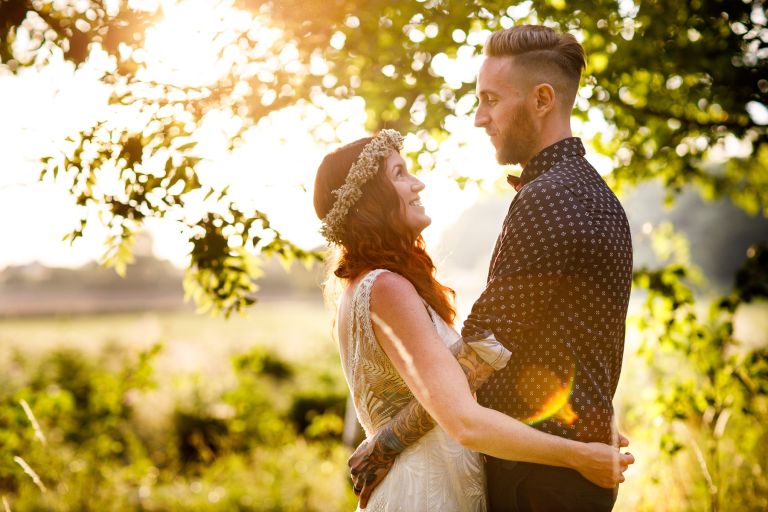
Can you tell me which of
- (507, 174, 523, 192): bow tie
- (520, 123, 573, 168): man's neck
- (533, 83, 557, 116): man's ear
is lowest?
(507, 174, 523, 192): bow tie

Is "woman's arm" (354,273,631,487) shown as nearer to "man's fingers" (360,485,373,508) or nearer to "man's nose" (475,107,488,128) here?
"man's fingers" (360,485,373,508)

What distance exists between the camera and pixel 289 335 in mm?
21219

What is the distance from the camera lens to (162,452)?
834 cm

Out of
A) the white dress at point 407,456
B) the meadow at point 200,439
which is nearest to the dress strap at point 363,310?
the white dress at point 407,456

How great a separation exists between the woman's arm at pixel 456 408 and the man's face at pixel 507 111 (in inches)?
28.0

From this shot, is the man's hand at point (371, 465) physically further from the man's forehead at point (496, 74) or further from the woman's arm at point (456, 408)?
the man's forehead at point (496, 74)

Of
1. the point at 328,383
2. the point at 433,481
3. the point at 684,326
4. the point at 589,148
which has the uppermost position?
the point at 589,148

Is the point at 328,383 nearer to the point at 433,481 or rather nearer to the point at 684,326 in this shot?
the point at 684,326

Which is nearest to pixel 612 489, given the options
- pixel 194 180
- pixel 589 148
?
pixel 194 180

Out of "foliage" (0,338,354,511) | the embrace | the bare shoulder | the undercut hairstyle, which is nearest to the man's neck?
the embrace

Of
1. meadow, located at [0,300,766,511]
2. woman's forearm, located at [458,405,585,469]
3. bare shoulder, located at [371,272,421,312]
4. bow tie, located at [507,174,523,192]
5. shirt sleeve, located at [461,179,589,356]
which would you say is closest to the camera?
woman's forearm, located at [458,405,585,469]

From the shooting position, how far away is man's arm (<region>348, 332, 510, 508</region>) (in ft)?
6.82

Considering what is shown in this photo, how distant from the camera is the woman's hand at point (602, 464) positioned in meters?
2.07

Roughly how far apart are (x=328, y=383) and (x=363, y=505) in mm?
8021
